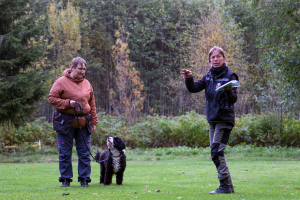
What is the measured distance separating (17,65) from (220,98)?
1133cm

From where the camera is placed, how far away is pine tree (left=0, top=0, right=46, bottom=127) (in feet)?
41.4

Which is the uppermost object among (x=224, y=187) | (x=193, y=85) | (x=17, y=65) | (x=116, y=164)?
(x=17, y=65)

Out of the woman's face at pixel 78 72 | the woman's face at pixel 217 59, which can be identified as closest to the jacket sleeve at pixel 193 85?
the woman's face at pixel 217 59

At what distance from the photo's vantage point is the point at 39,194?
15.2ft

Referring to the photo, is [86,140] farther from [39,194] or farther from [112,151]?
[39,194]

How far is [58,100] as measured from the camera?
17.3 feet

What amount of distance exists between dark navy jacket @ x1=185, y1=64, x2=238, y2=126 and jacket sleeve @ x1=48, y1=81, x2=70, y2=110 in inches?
79.4

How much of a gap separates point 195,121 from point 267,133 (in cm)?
329

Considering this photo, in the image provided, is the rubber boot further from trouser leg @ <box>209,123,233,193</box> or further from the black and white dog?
the black and white dog

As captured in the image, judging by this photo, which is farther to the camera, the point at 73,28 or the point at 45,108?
the point at 45,108

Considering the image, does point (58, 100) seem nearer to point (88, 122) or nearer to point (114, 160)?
point (88, 122)

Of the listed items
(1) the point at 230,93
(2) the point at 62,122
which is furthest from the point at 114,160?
(1) the point at 230,93

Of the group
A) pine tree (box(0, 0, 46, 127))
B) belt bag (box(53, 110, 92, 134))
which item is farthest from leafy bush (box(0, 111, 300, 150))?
belt bag (box(53, 110, 92, 134))

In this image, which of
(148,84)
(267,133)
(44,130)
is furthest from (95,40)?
(267,133)
